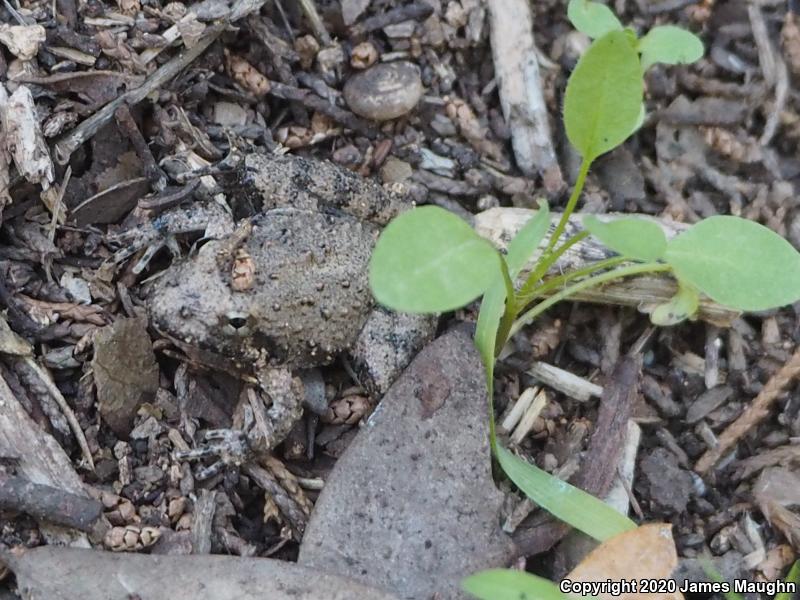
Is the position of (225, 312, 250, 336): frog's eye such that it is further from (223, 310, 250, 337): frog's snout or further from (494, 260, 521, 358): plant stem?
(494, 260, 521, 358): plant stem

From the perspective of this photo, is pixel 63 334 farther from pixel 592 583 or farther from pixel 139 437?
pixel 592 583

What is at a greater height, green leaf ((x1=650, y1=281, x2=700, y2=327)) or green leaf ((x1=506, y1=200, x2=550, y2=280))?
green leaf ((x1=506, y1=200, x2=550, y2=280))

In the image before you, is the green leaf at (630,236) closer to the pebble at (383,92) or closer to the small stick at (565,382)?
the small stick at (565,382)

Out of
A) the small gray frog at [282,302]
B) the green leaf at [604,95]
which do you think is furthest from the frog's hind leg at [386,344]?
the green leaf at [604,95]

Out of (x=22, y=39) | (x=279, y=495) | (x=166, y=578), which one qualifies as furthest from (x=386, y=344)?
(x=22, y=39)

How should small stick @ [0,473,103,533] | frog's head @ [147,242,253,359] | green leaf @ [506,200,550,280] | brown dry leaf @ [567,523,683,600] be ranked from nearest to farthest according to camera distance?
1. small stick @ [0,473,103,533]
2. brown dry leaf @ [567,523,683,600]
3. green leaf @ [506,200,550,280]
4. frog's head @ [147,242,253,359]

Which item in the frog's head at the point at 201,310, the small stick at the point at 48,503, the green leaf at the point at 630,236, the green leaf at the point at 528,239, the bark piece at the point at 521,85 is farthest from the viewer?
the bark piece at the point at 521,85

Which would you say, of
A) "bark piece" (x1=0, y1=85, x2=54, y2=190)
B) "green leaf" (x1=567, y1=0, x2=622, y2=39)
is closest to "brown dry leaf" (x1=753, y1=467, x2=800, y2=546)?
"green leaf" (x1=567, y1=0, x2=622, y2=39)
